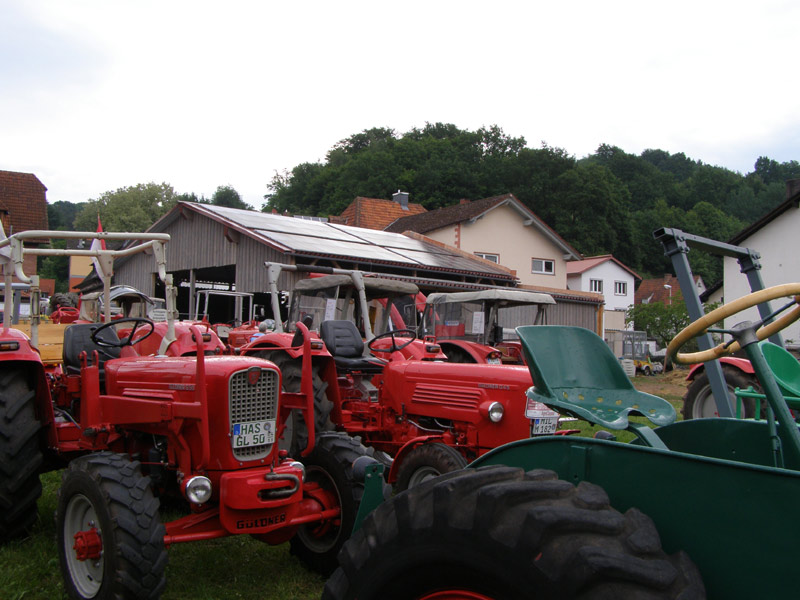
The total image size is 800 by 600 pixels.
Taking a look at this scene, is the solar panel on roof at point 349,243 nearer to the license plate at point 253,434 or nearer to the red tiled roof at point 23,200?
the license plate at point 253,434

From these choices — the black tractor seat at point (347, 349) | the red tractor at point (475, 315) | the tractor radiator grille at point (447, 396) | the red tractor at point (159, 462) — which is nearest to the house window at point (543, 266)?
the red tractor at point (475, 315)

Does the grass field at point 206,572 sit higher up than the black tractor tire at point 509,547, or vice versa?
the black tractor tire at point 509,547

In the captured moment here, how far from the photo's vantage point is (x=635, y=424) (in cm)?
208

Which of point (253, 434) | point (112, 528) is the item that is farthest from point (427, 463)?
point (112, 528)

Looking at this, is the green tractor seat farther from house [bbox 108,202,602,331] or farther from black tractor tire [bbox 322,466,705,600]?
house [bbox 108,202,602,331]

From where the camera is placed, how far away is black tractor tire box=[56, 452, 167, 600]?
318cm

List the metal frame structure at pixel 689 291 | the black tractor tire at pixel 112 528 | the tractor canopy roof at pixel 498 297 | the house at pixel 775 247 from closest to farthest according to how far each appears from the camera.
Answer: the metal frame structure at pixel 689 291 < the black tractor tire at pixel 112 528 < the tractor canopy roof at pixel 498 297 < the house at pixel 775 247

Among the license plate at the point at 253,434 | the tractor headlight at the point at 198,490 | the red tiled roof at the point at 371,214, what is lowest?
the tractor headlight at the point at 198,490

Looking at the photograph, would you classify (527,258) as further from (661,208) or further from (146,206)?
(146,206)

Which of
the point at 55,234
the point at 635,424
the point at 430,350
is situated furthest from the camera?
the point at 430,350

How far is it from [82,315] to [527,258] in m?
22.9

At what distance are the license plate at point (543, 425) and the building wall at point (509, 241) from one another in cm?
2255

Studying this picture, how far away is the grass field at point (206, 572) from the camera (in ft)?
12.4

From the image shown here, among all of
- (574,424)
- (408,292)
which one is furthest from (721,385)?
(574,424)
